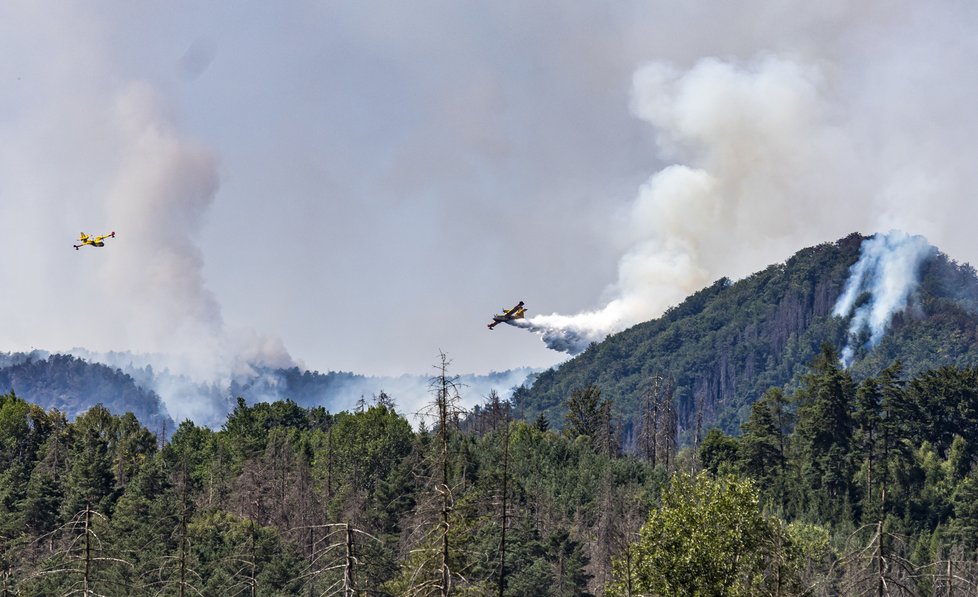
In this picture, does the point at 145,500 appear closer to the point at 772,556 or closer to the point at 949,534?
the point at 949,534

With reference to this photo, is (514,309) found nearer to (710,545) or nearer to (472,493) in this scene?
(472,493)

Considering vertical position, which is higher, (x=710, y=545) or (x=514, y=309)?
(x=514, y=309)

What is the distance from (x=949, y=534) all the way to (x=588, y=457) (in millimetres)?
47747

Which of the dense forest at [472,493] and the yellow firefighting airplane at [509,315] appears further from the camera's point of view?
the yellow firefighting airplane at [509,315]

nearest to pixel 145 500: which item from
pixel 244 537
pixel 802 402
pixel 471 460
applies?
pixel 244 537

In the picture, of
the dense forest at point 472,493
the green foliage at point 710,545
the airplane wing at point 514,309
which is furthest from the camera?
the airplane wing at point 514,309

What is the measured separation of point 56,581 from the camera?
4626 inches

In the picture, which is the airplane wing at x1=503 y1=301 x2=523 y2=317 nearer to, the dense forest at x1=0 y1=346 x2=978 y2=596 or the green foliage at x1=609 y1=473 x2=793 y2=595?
the dense forest at x1=0 y1=346 x2=978 y2=596

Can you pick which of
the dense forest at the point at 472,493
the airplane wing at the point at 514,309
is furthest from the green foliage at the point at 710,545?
the airplane wing at the point at 514,309

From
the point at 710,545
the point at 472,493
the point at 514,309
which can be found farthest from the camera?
the point at 514,309

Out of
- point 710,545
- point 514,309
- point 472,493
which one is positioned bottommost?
point 710,545

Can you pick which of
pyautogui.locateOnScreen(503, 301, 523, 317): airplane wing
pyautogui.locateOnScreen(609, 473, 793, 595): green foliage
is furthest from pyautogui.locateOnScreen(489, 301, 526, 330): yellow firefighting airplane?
pyautogui.locateOnScreen(609, 473, 793, 595): green foliage

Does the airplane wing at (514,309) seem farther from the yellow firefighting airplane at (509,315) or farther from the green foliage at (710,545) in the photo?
the green foliage at (710,545)

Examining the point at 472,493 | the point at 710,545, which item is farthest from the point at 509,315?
the point at 710,545
